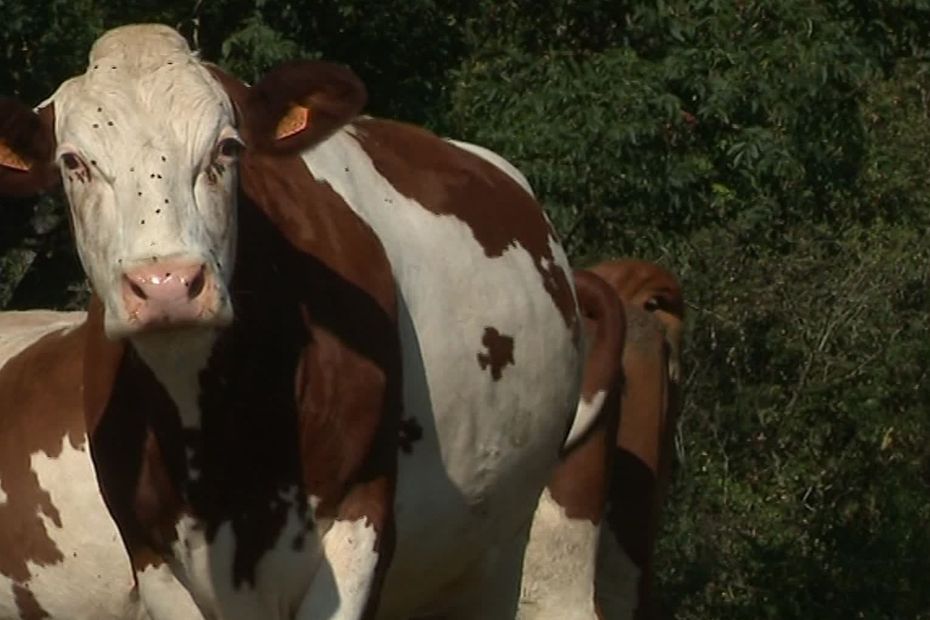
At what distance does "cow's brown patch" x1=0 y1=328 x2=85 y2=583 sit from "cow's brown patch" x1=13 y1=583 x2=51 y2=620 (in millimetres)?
35

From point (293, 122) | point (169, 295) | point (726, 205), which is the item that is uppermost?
point (169, 295)

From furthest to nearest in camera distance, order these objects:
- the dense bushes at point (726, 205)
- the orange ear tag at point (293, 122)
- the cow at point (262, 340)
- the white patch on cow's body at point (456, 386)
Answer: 1. the dense bushes at point (726, 205)
2. the white patch on cow's body at point (456, 386)
3. the orange ear tag at point (293, 122)
4. the cow at point (262, 340)

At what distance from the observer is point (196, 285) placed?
18.0 ft

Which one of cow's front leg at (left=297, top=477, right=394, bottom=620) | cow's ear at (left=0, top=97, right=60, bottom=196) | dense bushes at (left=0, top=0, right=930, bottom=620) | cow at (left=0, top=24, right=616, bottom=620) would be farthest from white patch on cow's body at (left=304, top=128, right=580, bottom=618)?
dense bushes at (left=0, top=0, right=930, bottom=620)

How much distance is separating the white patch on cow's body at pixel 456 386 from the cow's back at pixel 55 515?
53.2 inches

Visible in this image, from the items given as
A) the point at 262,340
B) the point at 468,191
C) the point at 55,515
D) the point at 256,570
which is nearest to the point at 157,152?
the point at 262,340

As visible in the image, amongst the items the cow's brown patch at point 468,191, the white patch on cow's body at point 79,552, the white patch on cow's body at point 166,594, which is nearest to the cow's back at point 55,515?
the white patch on cow's body at point 79,552

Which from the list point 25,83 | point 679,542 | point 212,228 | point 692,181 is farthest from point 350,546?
point 679,542

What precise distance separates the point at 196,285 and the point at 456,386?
1.54 meters

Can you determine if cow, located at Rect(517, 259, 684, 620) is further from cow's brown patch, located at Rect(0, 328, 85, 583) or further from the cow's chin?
the cow's chin

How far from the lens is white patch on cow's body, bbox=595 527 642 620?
381 inches

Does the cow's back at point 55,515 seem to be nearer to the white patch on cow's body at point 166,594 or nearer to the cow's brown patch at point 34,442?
the cow's brown patch at point 34,442

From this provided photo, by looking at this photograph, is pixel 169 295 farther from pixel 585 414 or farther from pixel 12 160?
pixel 585 414

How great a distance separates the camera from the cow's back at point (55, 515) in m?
8.46
